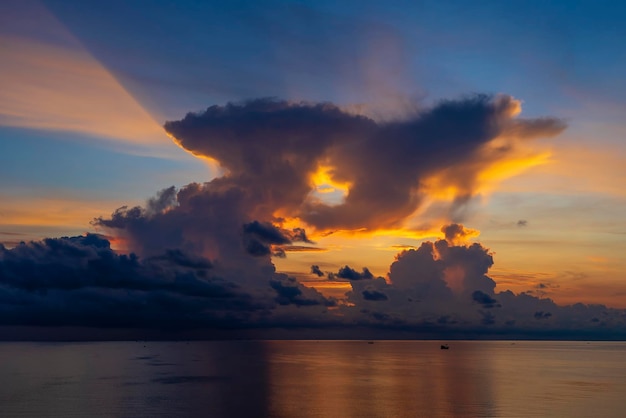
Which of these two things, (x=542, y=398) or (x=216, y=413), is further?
(x=542, y=398)

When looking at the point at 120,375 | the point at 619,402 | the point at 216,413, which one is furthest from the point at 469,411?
the point at 120,375

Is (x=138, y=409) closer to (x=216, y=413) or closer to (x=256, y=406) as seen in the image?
(x=216, y=413)

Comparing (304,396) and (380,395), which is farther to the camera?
(380,395)

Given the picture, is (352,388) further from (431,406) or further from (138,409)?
(138,409)

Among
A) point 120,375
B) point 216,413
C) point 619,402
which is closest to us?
point 216,413

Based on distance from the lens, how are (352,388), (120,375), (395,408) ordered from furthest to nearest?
(120,375) < (352,388) < (395,408)

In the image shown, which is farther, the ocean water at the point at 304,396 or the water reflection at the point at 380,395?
the water reflection at the point at 380,395

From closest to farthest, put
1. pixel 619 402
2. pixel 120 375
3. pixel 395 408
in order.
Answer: pixel 395 408 → pixel 619 402 → pixel 120 375

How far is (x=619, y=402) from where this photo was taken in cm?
11206

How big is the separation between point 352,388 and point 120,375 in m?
74.7

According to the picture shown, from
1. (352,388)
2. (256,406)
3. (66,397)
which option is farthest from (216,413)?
(352,388)

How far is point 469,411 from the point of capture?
9900 centimetres

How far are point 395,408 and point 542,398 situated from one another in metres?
33.7

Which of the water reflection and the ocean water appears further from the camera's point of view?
the water reflection
